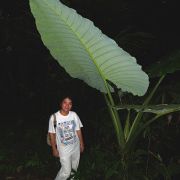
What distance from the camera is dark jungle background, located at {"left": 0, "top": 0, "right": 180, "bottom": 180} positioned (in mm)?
4723

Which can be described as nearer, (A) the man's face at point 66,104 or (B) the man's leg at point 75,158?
(A) the man's face at point 66,104

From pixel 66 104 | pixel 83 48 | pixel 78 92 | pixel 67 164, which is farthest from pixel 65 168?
pixel 78 92

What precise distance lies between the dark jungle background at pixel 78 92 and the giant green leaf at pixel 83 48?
150cm

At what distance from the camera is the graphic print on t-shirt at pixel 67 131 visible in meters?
3.74

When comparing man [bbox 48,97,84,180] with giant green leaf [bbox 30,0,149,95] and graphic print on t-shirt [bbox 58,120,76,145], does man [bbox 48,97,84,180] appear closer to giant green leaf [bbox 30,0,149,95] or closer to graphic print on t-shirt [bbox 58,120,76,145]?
graphic print on t-shirt [bbox 58,120,76,145]

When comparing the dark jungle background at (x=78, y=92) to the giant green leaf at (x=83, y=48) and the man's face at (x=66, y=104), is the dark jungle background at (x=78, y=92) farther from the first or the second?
the giant green leaf at (x=83, y=48)

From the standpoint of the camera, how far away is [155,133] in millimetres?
4934

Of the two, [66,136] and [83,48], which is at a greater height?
[83,48]

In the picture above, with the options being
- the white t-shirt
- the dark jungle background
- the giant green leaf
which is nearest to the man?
the white t-shirt

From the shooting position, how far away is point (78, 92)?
5734mm

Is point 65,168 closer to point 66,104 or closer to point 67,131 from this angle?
point 67,131

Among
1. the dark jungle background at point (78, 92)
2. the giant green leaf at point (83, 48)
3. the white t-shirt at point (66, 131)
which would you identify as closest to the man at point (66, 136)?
the white t-shirt at point (66, 131)

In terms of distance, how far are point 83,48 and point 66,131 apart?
1.36 m

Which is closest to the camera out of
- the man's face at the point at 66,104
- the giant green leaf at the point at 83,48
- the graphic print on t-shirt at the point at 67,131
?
the giant green leaf at the point at 83,48
